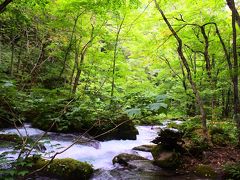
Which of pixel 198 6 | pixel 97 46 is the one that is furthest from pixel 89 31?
pixel 198 6

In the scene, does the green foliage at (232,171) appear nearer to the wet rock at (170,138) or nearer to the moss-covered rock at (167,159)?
the moss-covered rock at (167,159)

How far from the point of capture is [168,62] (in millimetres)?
20625

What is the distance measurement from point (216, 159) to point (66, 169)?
5259 millimetres

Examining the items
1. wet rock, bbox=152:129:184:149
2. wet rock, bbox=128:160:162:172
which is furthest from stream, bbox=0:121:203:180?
wet rock, bbox=152:129:184:149

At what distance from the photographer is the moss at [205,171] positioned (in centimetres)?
755

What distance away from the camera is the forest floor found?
828 cm

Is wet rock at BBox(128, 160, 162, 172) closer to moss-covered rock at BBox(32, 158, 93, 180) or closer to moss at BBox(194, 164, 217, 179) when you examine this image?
moss at BBox(194, 164, 217, 179)

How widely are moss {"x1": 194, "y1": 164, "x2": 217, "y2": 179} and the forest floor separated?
0.48 feet

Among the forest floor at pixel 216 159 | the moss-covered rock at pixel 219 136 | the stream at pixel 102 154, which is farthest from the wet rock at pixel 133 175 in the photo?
the moss-covered rock at pixel 219 136

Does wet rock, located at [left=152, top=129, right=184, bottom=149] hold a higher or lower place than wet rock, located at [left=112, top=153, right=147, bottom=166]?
higher

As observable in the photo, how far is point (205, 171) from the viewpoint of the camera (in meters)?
7.82

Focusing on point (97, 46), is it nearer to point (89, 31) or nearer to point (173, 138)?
point (89, 31)

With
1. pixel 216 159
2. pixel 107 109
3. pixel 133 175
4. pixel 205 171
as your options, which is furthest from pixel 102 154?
pixel 107 109

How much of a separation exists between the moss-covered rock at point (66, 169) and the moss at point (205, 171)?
11.1 ft
